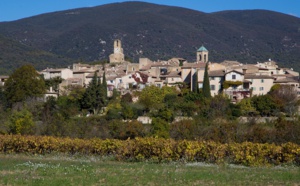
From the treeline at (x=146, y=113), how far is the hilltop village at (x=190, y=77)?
2.32 metres

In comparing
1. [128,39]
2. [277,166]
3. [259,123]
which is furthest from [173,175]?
→ [128,39]

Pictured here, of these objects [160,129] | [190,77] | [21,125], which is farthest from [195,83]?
[21,125]

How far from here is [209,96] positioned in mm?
51000

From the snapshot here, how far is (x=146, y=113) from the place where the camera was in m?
49.3

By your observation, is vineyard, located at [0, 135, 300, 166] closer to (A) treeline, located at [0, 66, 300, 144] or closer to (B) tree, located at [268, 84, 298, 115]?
(A) treeline, located at [0, 66, 300, 144]

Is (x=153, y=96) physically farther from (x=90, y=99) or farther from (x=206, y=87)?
(x=90, y=99)

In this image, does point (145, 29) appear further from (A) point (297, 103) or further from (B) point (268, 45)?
(A) point (297, 103)

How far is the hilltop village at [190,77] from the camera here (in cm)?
5409

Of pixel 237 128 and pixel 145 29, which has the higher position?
pixel 145 29

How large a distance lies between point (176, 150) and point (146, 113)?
88.8 ft

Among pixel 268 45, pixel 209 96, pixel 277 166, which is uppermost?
pixel 268 45

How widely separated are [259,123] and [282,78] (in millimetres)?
15900

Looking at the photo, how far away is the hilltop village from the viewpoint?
Answer: 54.1 metres

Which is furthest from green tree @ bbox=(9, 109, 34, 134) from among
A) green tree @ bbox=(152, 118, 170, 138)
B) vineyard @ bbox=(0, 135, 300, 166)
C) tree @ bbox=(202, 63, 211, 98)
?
tree @ bbox=(202, 63, 211, 98)
